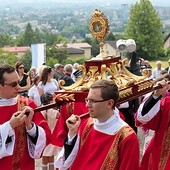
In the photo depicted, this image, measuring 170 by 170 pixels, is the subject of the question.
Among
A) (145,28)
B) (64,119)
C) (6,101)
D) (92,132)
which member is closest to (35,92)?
(64,119)

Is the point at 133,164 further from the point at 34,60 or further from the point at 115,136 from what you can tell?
the point at 34,60

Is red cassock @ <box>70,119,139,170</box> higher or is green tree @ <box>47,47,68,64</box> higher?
red cassock @ <box>70,119,139,170</box>

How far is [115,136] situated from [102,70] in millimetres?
1346

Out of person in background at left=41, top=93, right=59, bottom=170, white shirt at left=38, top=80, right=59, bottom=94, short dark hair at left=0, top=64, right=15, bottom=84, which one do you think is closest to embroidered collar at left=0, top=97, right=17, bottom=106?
short dark hair at left=0, top=64, right=15, bottom=84

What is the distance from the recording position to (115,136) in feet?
11.3

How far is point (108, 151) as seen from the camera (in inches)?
135

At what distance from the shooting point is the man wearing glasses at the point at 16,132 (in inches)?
156

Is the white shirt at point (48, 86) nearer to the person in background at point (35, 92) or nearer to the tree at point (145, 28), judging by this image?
the person in background at point (35, 92)

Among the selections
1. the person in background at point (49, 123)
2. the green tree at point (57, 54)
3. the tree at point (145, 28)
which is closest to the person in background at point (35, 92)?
the person in background at point (49, 123)

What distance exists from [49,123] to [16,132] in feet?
8.12

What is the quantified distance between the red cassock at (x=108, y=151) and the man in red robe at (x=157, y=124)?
62 centimetres

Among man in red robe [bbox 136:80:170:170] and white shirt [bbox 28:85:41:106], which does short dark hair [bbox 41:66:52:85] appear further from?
man in red robe [bbox 136:80:170:170]

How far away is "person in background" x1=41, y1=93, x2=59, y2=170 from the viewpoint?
6301 millimetres

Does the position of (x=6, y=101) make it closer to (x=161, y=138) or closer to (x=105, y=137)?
(x=105, y=137)
